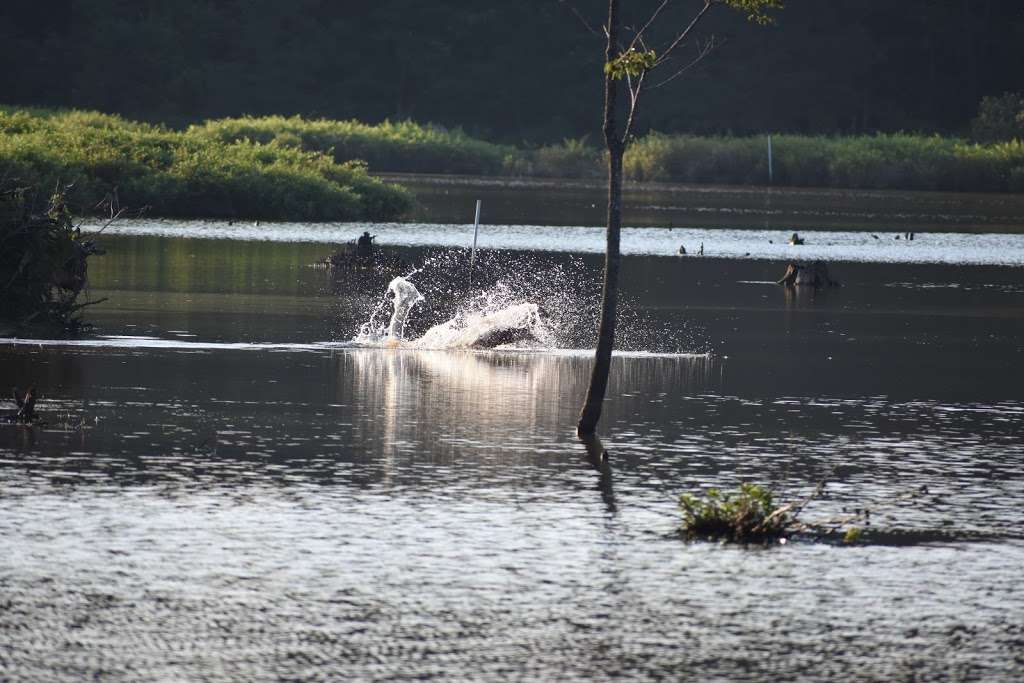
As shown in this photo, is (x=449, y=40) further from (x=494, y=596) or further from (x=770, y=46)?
(x=494, y=596)

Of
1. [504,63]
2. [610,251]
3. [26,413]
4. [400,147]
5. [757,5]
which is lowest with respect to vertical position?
[26,413]

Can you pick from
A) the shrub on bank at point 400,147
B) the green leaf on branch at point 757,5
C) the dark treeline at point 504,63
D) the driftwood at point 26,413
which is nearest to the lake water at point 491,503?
the driftwood at point 26,413

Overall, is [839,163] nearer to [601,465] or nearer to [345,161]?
[345,161]

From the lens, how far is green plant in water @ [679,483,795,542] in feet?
47.2

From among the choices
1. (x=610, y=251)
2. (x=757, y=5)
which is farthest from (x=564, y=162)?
(x=610, y=251)

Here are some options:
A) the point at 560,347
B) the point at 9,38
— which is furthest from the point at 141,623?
the point at 9,38

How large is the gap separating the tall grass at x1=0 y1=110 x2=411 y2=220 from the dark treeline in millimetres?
45433

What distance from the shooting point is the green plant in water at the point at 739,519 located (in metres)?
14.4

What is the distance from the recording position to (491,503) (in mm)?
15375

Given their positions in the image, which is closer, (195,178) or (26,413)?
(26,413)

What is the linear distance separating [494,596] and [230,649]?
1.91m

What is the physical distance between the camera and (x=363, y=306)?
108ft

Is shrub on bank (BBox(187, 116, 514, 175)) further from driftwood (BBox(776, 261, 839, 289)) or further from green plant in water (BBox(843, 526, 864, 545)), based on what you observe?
green plant in water (BBox(843, 526, 864, 545))

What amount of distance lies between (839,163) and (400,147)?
2037cm
